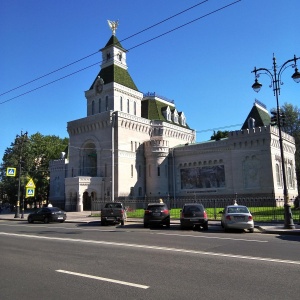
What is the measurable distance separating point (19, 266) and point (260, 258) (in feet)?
20.5

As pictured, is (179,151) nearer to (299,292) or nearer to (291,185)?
(291,185)

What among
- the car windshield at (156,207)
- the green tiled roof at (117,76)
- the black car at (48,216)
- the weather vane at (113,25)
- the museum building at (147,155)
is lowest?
the black car at (48,216)

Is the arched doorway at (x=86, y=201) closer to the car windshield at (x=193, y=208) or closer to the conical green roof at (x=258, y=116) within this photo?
the conical green roof at (x=258, y=116)

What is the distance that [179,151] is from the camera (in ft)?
175

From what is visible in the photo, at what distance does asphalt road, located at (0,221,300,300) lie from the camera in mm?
5664

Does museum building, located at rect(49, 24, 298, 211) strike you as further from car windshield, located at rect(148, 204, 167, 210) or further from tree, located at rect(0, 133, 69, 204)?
car windshield, located at rect(148, 204, 167, 210)

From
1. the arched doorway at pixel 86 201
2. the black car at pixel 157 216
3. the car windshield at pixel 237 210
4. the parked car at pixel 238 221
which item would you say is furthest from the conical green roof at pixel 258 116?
the parked car at pixel 238 221

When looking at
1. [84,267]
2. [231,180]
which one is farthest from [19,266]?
[231,180]

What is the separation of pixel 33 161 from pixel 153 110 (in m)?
27.5

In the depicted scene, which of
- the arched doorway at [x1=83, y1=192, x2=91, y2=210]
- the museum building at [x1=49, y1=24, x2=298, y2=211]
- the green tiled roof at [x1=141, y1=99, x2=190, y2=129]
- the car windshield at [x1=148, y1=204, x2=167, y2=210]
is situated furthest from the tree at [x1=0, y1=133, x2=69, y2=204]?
the car windshield at [x1=148, y1=204, x2=167, y2=210]

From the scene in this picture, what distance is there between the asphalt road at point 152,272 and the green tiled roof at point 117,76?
46.0 m

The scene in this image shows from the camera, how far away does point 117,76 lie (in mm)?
54812

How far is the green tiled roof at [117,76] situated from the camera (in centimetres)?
5428

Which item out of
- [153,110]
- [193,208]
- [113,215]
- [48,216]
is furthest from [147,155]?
[193,208]
